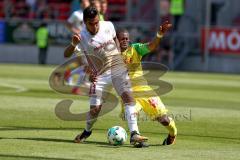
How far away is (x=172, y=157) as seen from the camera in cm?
980

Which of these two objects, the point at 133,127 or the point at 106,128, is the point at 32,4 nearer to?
the point at 106,128

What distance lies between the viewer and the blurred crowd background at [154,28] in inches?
1417

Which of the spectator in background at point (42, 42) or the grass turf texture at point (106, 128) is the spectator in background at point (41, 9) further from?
the grass turf texture at point (106, 128)

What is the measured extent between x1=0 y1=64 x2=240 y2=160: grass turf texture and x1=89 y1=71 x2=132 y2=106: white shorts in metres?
0.63

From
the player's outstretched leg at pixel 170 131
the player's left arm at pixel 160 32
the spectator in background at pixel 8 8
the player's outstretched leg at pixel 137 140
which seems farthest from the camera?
the spectator in background at pixel 8 8

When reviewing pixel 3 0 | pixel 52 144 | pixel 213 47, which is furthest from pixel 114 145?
pixel 3 0

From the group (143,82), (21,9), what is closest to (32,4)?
(21,9)

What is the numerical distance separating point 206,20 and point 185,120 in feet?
71.8

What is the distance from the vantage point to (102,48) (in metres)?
11.2

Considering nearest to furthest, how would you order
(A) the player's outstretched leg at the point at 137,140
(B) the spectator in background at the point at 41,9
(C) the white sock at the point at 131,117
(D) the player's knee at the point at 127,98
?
1. (A) the player's outstretched leg at the point at 137,140
2. (C) the white sock at the point at 131,117
3. (D) the player's knee at the point at 127,98
4. (B) the spectator in background at the point at 41,9

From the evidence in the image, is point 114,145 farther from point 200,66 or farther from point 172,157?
point 200,66

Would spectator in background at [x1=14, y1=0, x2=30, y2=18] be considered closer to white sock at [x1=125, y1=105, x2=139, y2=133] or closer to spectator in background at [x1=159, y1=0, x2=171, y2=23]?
spectator in background at [x1=159, y1=0, x2=171, y2=23]

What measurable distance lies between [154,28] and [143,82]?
26054 mm

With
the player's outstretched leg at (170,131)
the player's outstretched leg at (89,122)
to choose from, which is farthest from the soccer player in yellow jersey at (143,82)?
the player's outstretched leg at (89,122)
